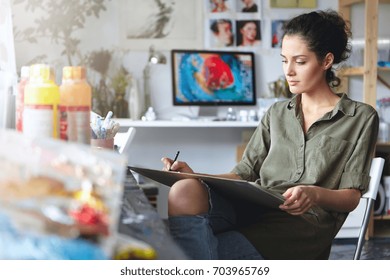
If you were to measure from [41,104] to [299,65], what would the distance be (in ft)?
2.33

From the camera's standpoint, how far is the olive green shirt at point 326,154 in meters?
1.35

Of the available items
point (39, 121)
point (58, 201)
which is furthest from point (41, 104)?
point (58, 201)

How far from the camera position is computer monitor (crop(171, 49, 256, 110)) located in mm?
3176

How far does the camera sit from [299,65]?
4.74ft

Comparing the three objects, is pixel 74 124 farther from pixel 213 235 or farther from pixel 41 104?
pixel 213 235

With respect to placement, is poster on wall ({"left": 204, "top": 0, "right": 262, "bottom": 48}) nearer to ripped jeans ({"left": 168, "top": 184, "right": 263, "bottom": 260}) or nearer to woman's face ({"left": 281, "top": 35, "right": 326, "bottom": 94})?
woman's face ({"left": 281, "top": 35, "right": 326, "bottom": 94})

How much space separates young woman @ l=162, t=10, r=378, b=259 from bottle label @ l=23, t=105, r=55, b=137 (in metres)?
0.29

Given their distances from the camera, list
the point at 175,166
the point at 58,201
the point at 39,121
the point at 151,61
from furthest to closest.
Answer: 1. the point at 151,61
2. the point at 175,166
3. the point at 39,121
4. the point at 58,201

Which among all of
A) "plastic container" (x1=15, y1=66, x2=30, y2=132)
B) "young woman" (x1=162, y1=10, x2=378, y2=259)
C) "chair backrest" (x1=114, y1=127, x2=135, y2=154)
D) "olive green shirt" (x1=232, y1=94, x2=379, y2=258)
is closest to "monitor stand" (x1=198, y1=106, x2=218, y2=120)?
"chair backrest" (x1=114, y1=127, x2=135, y2=154)

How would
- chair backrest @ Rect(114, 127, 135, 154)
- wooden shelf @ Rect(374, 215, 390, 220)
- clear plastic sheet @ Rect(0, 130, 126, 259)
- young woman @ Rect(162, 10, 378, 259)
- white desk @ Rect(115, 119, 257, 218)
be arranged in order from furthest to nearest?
1. wooden shelf @ Rect(374, 215, 390, 220)
2. white desk @ Rect(115, 119, 257, 218)
3. chair backrest @ Rect(114, 127, 135, 154)
4. young woman @ Rect(162, 10, 378, 259)
5. clear plastic sheet @ Rect(0, 130, 126, 259)

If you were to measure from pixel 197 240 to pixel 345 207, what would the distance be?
38 centimetres

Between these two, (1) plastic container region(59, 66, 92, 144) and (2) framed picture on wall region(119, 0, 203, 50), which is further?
(2) framed picture on wall region(119, 0, 203, 50)

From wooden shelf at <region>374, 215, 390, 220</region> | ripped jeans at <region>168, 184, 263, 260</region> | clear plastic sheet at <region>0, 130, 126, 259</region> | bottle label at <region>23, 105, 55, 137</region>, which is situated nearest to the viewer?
clear plastic sheet at <region>0, 130, 126, 259</region>

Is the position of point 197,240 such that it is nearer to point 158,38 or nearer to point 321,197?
point 321,197
